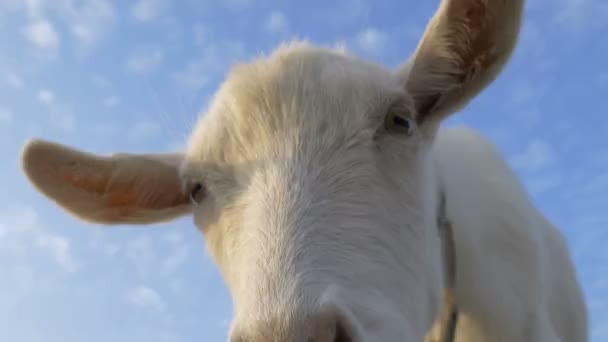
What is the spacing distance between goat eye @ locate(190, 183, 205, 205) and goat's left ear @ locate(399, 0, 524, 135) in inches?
42.3

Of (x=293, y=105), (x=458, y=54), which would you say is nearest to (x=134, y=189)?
(x=293, y=105)

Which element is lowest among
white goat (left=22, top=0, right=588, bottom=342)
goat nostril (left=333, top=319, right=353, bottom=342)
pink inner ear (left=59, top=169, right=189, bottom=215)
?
goat nostril (left=333, top=319, right=353, bottom=342)

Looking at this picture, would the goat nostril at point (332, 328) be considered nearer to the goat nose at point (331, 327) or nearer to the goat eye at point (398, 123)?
the goat nose at point (331, 327)

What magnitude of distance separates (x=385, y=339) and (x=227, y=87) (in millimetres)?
1587

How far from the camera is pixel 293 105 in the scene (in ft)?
11.8

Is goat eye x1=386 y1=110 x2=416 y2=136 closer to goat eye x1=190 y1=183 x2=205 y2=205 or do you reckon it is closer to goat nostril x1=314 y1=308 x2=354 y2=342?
goat eye x1=190 y1=183 x2=205 y2=205

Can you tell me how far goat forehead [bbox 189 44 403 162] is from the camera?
3541mm

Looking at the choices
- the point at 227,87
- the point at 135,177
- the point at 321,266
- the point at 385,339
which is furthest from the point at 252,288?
the point at 135,177

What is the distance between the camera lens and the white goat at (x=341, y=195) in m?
2.97

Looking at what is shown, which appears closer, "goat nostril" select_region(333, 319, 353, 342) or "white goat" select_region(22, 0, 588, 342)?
"goat nostril" select_region(333, 319, 353, 342)

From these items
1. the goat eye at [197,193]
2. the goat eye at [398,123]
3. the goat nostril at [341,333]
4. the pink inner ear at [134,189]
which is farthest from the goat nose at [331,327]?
the pink inner ear at [134,189]

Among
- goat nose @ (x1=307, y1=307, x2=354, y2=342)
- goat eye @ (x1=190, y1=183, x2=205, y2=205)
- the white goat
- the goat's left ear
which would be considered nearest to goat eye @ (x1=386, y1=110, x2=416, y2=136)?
the white goat

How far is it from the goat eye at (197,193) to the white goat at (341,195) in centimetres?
1

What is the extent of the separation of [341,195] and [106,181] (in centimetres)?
158
